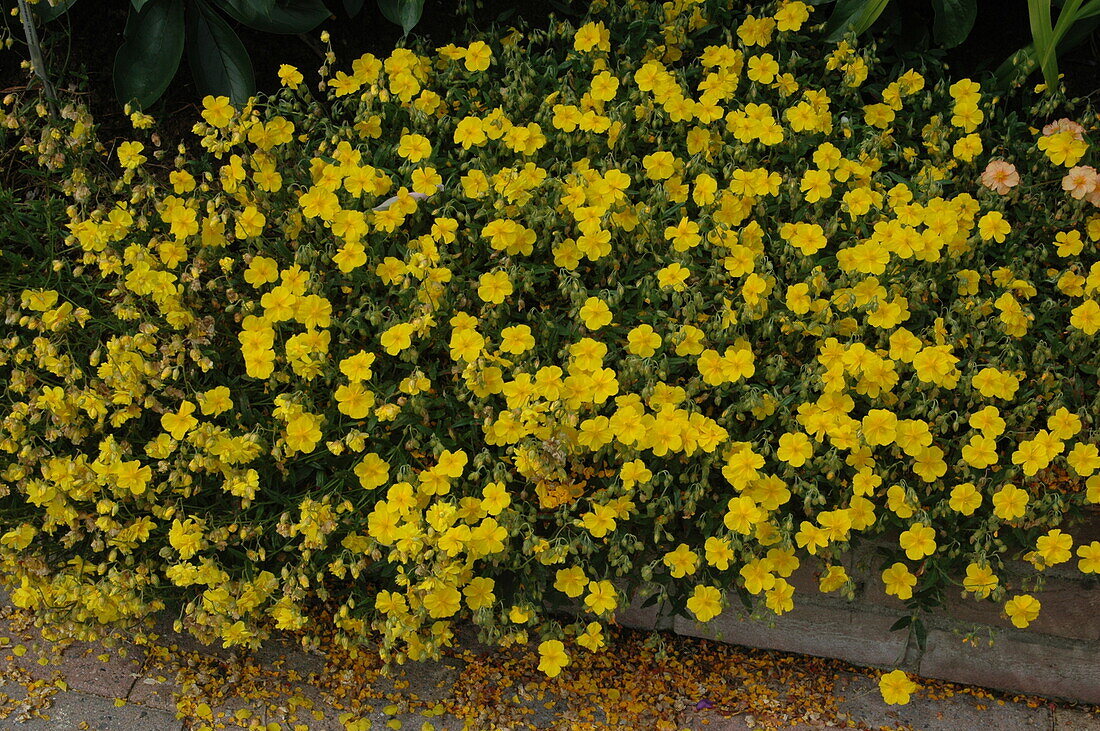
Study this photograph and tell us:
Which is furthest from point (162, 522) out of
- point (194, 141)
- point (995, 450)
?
point (995, 450)

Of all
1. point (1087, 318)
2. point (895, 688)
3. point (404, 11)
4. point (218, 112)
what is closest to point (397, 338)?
point (218, 112)

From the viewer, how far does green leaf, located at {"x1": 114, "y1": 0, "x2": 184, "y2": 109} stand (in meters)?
2.83

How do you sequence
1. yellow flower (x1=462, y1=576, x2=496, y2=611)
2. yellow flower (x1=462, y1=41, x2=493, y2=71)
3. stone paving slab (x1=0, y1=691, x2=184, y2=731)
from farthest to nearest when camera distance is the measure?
yellow flower (x1=462, y1=41, x2=493, y2=71) < stone paving slab (x1=0, y1=691, x2=184, y2=731) < yellow flower (x1=462, y1=576, x2=496, y2=611)

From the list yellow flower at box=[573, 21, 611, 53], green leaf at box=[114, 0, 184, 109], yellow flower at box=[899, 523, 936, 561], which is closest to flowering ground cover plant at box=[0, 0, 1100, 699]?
yellow flower at box=[899, 523, 936, 561]

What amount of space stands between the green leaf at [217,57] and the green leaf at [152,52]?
61 millimetres

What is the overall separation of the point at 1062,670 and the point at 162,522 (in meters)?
2.26

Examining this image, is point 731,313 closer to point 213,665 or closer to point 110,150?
point 213,665

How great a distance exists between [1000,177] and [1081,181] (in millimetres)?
184

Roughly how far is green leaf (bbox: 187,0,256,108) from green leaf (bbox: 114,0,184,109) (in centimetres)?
6

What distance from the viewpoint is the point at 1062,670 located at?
8.31 ft

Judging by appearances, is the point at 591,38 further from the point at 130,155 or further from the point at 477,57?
the point at 130,155

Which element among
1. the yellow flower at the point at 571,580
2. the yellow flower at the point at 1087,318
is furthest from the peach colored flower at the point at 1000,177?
the yellow flower at the point at 571,580

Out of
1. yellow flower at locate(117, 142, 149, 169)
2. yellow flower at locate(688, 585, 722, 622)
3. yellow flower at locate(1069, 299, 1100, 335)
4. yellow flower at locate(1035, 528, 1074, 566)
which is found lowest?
yellow flower at locate(688, 585, 722, 622)

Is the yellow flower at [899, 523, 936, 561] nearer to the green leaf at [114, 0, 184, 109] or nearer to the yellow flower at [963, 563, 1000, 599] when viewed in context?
the yellow flower at [963, 563, 1000, 599]
